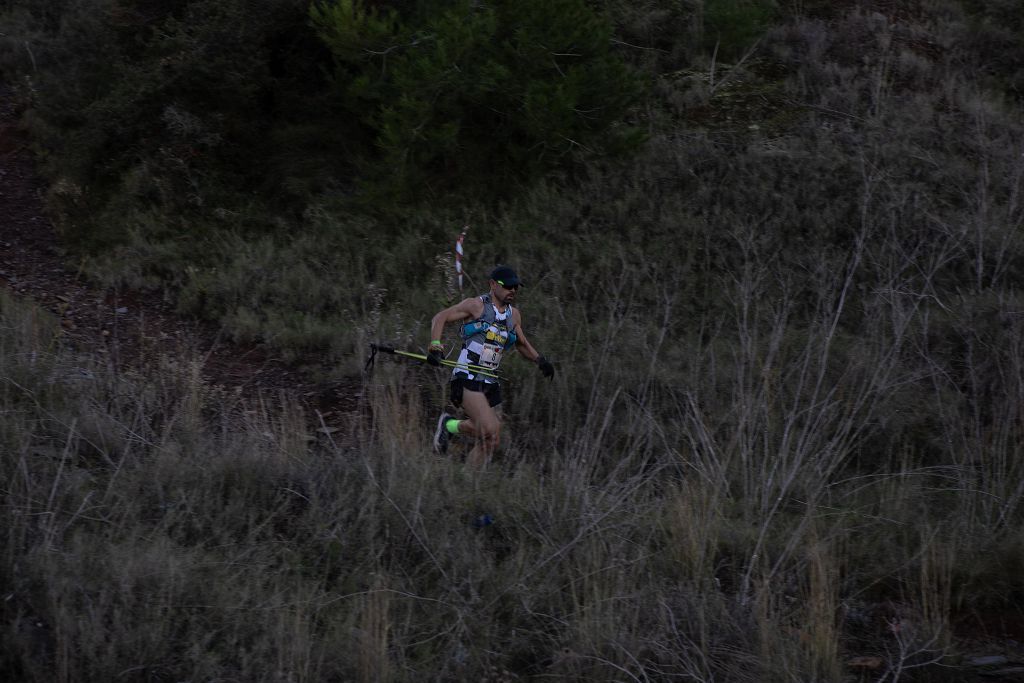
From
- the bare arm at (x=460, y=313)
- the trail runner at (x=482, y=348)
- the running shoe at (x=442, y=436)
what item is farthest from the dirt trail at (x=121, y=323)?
the bare arm at (x=460, y=313)

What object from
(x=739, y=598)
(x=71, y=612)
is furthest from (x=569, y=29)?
(x=71, y=612)

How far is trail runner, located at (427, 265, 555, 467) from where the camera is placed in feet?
23.8

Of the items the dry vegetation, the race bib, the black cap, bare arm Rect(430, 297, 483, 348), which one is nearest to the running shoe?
the dry vegetation

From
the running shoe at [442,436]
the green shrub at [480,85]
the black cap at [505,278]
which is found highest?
the green shrub at [480,85]

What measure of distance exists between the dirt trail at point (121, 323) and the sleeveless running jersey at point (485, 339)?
1645 millimetres

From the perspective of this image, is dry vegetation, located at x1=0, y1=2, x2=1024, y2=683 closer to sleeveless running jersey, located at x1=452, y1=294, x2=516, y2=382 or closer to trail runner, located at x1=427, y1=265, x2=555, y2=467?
trail runner, located at x1=427, y1=265, x2=555, y2=467

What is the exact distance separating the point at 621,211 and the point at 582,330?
211 centimetres

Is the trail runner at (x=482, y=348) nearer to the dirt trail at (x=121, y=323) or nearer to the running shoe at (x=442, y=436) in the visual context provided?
the running shoe at (x=442, y=436)

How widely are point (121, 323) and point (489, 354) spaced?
458 centimetres

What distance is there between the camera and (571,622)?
16.4 ft

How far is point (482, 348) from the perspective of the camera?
7371 mm

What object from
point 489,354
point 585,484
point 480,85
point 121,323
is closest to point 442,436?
point 489,354

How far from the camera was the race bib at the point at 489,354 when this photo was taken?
7.37 metres

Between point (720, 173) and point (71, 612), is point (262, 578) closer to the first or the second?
point (71, 612)
